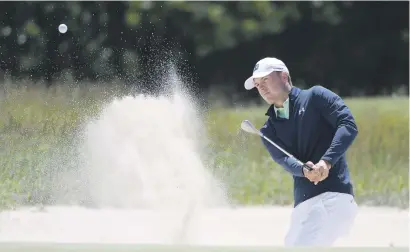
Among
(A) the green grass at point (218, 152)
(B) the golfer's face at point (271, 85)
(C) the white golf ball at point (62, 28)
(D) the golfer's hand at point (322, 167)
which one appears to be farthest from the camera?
(C) the white golf ball at point (62, 28)

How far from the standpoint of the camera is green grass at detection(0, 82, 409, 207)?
9.29 metres

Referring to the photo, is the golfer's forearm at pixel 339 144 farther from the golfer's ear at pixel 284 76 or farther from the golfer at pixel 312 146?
the golfer's ear at pixel 284 76

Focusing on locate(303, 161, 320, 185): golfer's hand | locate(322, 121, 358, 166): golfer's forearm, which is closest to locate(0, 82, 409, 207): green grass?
locate(303, 161, 320, 185): golfer's hand

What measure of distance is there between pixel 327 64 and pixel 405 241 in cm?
1939

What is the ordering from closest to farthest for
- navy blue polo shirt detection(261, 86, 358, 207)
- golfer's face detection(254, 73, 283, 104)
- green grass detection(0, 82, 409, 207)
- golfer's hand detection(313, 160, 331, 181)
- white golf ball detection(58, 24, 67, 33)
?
golfer's hand detection(313, 160, 331, 181)
navy blue polo shirt detection(261, 86, 358, 207)
golfer's face detection(254, 73, 283, 104)
green grass detection(0, 82, 409, 207)
white golf ball detection(58, 24, 67, 33)

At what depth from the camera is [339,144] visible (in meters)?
4.98

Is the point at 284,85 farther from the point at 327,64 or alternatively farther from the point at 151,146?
the point at 327,64

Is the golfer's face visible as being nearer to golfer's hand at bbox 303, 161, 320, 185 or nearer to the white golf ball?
golfer's hand at bbox 303, 161, 320, 185

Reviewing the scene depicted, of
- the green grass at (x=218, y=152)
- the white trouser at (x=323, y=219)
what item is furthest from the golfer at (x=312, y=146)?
the green grass at (x=218, y=152)

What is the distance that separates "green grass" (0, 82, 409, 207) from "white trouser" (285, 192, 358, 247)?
4380 mm

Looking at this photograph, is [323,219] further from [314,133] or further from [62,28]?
[62,28]

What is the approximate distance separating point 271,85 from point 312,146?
1.36 ft

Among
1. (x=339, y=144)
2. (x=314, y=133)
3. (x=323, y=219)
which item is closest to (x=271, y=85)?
(x=314, y=133)

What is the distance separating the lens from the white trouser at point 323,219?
16.8ft
